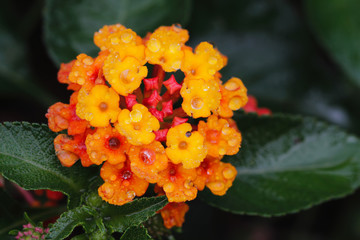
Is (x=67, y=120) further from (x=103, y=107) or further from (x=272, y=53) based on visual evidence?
(x=272, y=53)

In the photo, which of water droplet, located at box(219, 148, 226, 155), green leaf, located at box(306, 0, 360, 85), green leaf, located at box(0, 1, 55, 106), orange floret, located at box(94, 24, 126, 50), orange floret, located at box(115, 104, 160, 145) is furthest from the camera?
green leaf, located at box(0, 1, 55, 106)

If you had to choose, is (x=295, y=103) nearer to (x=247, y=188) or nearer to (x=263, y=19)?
(x=263, y=19)

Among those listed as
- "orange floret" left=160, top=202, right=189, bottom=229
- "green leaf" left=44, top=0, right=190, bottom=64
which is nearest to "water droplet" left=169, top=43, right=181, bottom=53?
"orange floret" left=160, top=202, right=189, bottom=229

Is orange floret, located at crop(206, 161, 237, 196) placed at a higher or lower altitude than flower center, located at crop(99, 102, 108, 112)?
lower

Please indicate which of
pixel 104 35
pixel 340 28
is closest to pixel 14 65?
pixel 104 35

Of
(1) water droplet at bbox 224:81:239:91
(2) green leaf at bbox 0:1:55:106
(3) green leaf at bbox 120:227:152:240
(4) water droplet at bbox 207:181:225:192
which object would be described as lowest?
(3) green leaf at bbox 120:227:152:240

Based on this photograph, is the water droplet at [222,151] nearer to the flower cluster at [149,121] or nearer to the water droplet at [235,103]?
the flower cluster at [149,121]

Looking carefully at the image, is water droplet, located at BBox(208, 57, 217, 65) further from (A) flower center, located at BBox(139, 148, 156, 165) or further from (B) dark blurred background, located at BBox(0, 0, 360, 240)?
(B) dark blurred background, located at BBox(0, 0, 360, 240)

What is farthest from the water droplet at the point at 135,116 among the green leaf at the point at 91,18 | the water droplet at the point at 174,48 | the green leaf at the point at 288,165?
the green leaf at the point at 91,18
